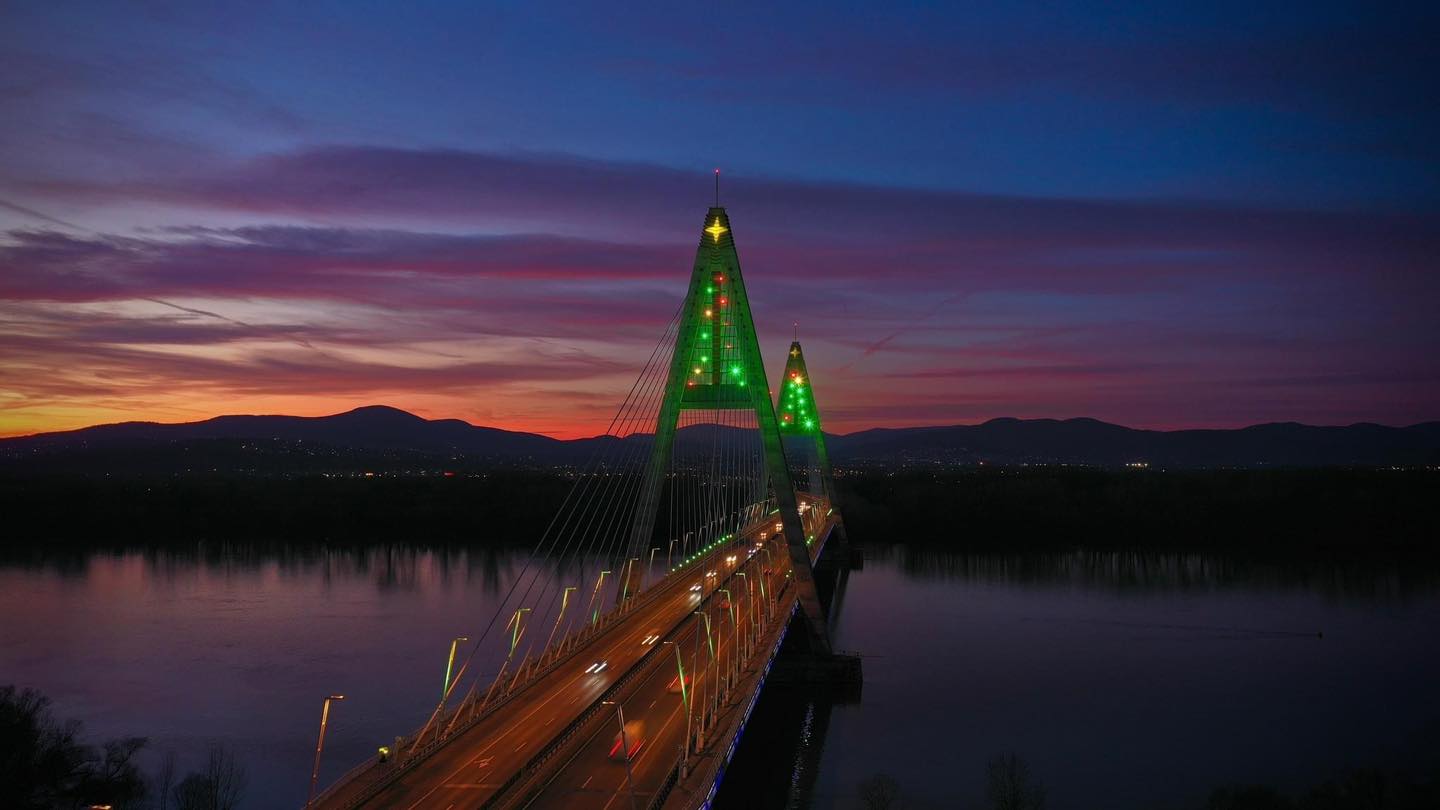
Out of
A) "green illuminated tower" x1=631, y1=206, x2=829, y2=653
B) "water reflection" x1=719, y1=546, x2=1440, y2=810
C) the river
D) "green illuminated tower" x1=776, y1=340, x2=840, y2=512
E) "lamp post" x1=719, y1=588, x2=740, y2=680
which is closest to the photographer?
"lamp post" x1=719, y1=588, x2=740, y2=680

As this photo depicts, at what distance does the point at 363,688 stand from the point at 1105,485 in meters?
98.8

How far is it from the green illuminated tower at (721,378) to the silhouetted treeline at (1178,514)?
56.3m

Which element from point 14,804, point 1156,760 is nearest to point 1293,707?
point 1156,760

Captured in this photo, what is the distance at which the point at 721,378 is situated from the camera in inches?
1576

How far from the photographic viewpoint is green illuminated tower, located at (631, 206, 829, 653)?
34.5 metres

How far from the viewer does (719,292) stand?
39156 millimetres

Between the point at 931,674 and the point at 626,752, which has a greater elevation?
the point at 626,752

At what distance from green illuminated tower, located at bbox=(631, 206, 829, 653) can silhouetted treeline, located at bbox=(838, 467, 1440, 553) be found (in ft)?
185

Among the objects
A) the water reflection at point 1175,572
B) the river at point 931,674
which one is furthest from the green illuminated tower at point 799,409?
the river at point 931,674

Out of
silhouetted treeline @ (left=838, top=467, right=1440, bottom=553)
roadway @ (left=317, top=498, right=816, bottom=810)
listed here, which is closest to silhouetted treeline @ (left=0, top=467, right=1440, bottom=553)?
silhouetted treeline @ (left=838, top=467, right=1440, bottom=553)

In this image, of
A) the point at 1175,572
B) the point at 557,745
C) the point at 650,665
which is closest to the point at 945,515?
the point at 1175,572

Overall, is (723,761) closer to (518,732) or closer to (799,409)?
(518,732)

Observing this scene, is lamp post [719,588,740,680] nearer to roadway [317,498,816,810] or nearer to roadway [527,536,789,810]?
roadway [527,536,789,810]

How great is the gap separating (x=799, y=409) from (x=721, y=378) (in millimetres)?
52552
